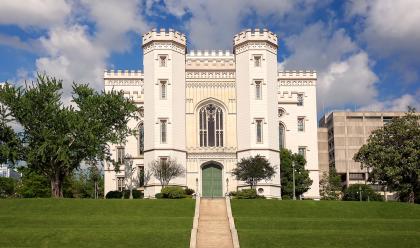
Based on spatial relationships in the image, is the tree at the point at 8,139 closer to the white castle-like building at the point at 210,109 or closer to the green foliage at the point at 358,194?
the white castle-like building at the point at 210,109

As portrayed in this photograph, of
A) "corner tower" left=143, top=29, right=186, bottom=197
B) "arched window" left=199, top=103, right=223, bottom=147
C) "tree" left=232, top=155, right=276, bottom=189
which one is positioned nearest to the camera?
"tree" left=232, top=155, right=276, bottom=189

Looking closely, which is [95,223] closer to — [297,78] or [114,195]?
[114,195]

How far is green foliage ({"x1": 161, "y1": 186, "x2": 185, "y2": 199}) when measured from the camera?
5097 centimetres

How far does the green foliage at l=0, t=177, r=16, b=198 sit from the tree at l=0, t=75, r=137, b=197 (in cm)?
5216

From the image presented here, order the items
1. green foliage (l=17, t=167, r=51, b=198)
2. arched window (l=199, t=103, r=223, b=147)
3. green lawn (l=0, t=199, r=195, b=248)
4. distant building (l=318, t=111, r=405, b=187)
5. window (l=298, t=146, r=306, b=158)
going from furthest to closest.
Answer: distant building (l=318, t=111, r=405, b=187) < green foliage (l=17, t=167, r=51, b=198) < window (l=298, t=146, r=306, b=158) < arched window (l=199, t=103, r=223, b=147) < green lawn (l=0, t=199, r=195, b=248)

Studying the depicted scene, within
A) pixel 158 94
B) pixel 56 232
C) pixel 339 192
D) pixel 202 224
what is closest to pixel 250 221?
pixel 202 224

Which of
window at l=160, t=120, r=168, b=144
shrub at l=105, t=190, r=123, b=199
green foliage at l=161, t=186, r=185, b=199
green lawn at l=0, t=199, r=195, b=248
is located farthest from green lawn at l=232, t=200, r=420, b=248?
shrub at l=105, t=190, r=123, b=199

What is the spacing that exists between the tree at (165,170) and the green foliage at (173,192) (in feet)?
5.84

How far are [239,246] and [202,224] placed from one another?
6.42 meters

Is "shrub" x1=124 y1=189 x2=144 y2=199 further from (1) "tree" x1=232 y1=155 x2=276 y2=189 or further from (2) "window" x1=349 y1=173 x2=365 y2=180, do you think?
(2) "window" x1=349 y1=173 x2=365 y2=180

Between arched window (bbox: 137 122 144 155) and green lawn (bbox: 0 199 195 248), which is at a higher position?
arched window (bbox: 137 122 144 155)

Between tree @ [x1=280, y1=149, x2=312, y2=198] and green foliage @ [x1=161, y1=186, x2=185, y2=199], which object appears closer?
green foliage @ [x1=161, y1=186, x2=185, y2=199]

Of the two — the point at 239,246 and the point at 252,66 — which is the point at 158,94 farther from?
the point at 239,246

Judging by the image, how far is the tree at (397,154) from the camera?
166ft
